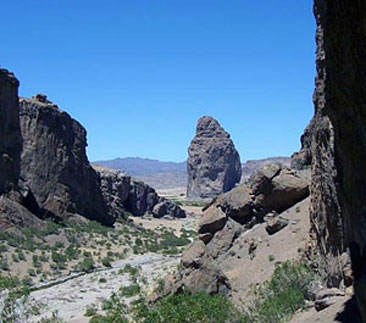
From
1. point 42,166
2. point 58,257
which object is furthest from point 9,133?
point 58,257

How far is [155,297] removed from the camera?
17031mm

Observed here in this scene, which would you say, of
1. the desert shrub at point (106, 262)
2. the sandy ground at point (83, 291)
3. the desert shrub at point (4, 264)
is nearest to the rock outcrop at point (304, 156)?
the sandy ground at point (83, 291)

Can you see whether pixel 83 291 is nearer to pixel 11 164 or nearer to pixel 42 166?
pixel 11 164

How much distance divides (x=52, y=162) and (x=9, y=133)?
5.57 meters

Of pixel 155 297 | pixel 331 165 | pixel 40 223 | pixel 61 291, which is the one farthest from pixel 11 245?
pixel 331 165

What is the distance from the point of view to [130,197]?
62.0 meters

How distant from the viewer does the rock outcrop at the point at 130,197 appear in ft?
189

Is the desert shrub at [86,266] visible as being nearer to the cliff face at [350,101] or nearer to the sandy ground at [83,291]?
the sandy ground at [83,291]

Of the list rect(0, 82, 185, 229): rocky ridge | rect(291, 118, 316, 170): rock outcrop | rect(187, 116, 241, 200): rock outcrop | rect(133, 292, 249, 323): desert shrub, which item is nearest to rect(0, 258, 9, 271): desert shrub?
rect(0, 82, 185, 229): rocky ridge

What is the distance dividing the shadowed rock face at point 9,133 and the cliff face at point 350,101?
30.2 metres

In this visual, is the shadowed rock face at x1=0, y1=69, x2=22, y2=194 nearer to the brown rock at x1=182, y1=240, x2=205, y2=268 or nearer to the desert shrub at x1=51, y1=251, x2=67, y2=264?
the desert shrub at x1=51, y1=251, x2=67, y2=264

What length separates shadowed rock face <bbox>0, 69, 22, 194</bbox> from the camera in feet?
116

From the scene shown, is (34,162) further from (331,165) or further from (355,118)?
(355,118)

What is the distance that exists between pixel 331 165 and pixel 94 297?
12.6 m
